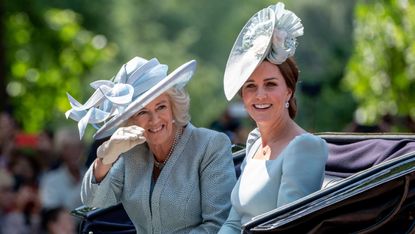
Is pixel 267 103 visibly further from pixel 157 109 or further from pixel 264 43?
pixel 157 109

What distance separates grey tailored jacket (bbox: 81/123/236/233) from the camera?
571cm

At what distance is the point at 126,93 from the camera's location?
18.9ft

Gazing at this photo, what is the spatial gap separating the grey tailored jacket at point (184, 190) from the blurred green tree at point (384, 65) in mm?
7793

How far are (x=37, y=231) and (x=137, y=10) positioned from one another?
196 ft

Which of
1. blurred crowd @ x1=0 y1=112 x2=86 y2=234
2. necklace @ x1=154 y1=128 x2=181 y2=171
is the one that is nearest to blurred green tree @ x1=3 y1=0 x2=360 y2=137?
blurred crowd @ x1=0 y1=112 x2=86 y2=234

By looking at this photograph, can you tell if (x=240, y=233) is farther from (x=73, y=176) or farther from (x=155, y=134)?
(x=73, y=176)

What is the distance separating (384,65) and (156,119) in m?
9.46

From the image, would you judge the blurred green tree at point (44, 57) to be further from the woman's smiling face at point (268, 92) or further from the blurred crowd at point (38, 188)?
the woman's smiling face at point (268, 92)

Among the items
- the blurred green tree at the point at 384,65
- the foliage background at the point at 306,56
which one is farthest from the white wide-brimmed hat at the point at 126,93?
the blurred green tree at the point at 384,65

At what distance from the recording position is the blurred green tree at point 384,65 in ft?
45.7

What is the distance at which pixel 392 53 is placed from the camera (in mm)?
14836

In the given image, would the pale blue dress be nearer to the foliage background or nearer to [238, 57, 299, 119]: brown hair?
[238, 57, 299, 119]: brown hair

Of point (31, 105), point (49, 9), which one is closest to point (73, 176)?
point (49, 9)

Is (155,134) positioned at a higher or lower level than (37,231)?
higher
